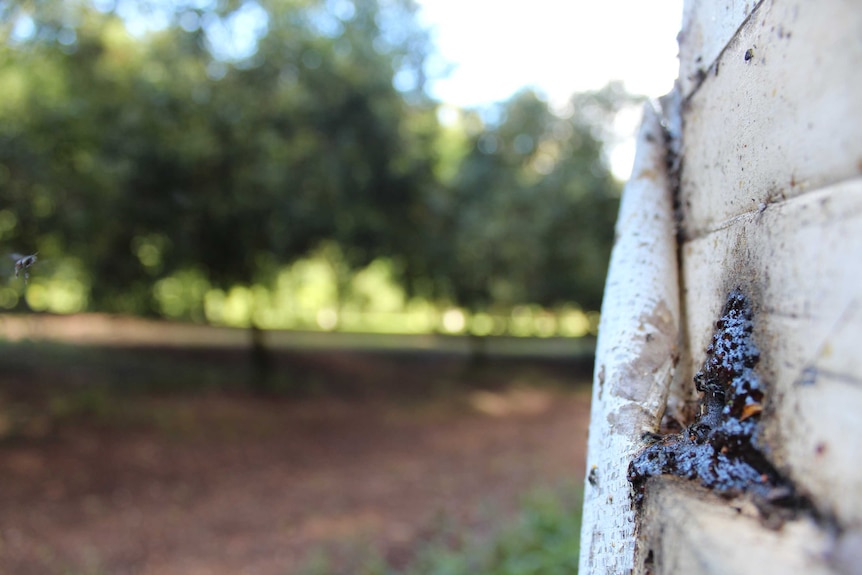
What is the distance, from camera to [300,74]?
31.8 ft

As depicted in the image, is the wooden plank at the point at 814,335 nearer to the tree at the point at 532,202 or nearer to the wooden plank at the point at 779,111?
the wooden plank at the point at 779,111

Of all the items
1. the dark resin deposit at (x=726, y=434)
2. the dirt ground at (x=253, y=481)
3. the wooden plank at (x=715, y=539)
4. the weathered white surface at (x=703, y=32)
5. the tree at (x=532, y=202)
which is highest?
the tree at (x=532, y=202)

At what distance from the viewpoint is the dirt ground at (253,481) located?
21.6 ft

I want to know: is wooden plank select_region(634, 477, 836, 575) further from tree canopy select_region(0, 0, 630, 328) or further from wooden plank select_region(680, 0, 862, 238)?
tree canopy select_region(0, 0, 630, 328)

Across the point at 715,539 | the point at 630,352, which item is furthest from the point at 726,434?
the point at 630,352

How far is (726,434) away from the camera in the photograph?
2.48ft

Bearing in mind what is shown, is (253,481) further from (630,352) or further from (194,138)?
(630,352)

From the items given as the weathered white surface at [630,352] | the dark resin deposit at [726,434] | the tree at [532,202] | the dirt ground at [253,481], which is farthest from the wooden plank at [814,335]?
the tree at [532,202]

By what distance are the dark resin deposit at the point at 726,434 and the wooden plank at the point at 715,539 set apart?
29 millimetres

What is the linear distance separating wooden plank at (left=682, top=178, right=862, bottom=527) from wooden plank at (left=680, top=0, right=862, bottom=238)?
0.13ft

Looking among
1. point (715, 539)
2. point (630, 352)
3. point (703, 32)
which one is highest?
point (703, 32)

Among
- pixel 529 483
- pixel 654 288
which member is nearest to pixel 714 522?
pixel 654 288

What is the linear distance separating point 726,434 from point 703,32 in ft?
2.45

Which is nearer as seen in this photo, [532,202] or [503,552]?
[503,552]
